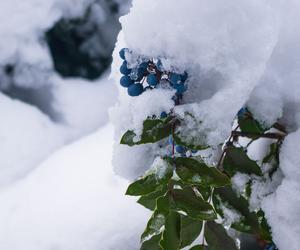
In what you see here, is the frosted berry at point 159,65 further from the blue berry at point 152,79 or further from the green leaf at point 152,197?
the green leaf at point 152,197

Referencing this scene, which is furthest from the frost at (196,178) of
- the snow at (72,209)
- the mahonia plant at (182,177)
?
the snow at (72,209)

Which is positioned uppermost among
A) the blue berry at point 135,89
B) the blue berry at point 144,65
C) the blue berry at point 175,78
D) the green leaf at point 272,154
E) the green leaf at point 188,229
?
the blue berry at point 144,65

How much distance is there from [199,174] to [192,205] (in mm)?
57

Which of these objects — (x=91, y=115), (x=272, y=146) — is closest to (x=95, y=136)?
(x=91, y=115)

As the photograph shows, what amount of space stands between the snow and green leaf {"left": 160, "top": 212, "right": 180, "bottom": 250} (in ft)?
1.06

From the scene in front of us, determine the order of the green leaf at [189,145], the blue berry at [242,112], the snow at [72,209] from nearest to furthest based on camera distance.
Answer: the green leaf at [189,145], the blue berry at [242,112], the snow at [72,209]

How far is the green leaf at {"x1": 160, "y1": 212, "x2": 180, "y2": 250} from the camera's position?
0.75 m

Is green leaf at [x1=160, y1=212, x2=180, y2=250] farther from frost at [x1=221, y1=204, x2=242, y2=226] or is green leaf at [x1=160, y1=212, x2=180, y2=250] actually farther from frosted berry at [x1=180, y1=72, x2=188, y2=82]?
frosted berry at [x1=180, y1=72, x2=188, y2=82]

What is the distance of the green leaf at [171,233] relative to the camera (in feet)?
2.47

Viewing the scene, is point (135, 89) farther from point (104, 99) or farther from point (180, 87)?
point (104, 99)

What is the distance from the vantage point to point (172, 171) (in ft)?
2.35

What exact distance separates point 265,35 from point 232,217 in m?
0.31

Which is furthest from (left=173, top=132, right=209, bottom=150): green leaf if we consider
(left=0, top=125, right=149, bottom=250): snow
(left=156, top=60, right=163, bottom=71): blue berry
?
A: (left=0, top=125, right=149, bottom=250): snow

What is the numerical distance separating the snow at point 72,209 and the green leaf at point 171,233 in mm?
323
